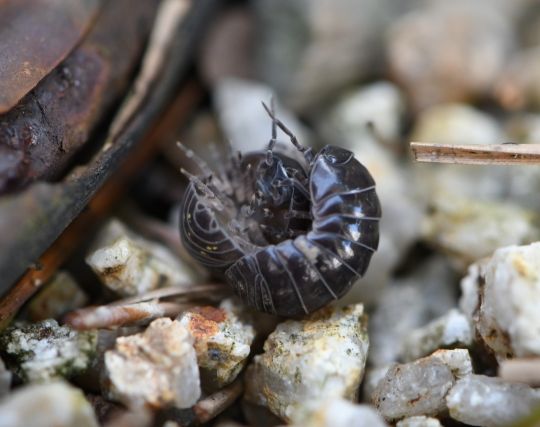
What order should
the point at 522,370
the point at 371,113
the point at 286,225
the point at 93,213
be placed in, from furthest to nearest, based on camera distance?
the point at 371,113
the point at 93,213
the point at 286,225
the point at 522,370

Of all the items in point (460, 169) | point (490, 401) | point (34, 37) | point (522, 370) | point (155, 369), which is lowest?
point (460, 169)

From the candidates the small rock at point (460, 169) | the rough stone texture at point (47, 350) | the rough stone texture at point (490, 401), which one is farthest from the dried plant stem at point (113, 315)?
the small rock at point (460, 169)

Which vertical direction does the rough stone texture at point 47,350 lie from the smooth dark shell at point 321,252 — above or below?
above

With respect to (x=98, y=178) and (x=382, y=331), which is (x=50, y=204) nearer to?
(x=98, y=178)

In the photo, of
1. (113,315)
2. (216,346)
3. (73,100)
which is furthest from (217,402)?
(73,100)

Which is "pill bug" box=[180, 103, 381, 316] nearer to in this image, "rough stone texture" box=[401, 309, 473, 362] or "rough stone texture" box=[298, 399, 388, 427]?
"rough stone texture" box=[401, 309, 473, 362]

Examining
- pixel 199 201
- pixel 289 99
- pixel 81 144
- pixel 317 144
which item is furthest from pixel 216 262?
pixel 289 99

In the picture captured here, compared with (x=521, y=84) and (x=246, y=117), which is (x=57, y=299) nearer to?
(x=246, y=117)

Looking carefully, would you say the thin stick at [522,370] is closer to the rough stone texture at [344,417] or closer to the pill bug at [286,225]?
the rough stone texture at [344,417]
